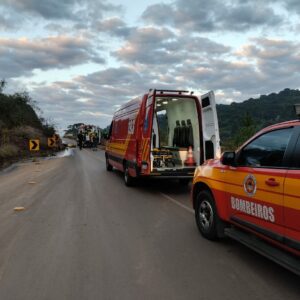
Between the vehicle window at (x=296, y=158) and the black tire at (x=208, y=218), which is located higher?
the vehicle window at (x=296, y=158)

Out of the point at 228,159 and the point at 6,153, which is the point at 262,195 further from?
the point at 6,153

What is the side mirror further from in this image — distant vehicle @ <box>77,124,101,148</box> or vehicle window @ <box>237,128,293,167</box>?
distant vehicle @ <box>77,124,101,148</box>

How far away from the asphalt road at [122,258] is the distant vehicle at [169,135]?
67.9 inches

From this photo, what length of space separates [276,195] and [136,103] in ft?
24.8

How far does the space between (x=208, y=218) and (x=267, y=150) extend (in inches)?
70.3

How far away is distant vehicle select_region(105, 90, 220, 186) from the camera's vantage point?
33.9ft

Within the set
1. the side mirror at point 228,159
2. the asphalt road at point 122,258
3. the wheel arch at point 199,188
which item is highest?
the side mirror at point 228,159

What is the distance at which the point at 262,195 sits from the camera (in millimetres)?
4523

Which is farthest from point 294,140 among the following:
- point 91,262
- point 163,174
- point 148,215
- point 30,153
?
point 30,153

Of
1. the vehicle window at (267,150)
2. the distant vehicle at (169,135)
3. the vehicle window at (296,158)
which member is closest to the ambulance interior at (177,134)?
the distant vehicle at (169,135)

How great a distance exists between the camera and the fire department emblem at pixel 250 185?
4723mm

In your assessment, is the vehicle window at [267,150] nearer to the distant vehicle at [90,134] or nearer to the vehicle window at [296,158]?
the vehicle window at [296,158]

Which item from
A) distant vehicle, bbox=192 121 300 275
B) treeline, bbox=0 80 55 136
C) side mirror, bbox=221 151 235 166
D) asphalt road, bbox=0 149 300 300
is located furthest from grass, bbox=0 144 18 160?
side mirror, bbox=221 151 235 166

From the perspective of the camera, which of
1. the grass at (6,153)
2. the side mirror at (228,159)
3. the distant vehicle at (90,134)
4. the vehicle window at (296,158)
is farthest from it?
the distant vehicle at (90,134)
